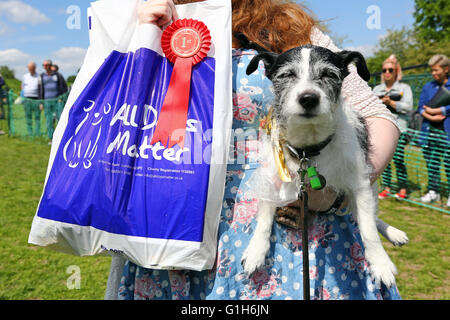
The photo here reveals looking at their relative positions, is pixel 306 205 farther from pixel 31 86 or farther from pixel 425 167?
pixel 31 86

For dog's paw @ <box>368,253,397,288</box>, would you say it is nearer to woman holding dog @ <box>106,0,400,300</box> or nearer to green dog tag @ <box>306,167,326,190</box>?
woman holding dog @ <box>106,0,400,300</box>

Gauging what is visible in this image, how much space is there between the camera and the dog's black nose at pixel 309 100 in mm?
1518

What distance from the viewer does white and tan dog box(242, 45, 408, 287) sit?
1582 mm

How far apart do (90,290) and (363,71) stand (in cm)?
336

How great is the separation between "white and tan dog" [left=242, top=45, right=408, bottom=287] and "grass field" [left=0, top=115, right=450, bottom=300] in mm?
2408

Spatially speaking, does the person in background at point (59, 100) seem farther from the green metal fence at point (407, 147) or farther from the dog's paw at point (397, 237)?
the dog's paw at point (397, 237)

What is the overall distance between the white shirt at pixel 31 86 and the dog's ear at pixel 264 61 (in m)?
13.4

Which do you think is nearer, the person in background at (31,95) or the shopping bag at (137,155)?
the shopping bag at (137,155)

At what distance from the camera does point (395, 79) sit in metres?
7.36

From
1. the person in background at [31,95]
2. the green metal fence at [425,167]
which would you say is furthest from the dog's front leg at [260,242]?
the person in background at [31,95]

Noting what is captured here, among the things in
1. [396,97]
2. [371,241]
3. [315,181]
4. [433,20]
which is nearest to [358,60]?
[315,181]

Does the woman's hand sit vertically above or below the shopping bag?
above

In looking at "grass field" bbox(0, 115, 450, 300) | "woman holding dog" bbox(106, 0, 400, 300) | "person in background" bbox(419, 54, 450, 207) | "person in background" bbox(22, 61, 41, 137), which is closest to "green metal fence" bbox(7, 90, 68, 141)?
"person in background" bbox(22, 61, 41, 137)

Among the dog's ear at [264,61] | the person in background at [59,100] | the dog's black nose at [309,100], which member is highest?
the person in background at [59,100]
